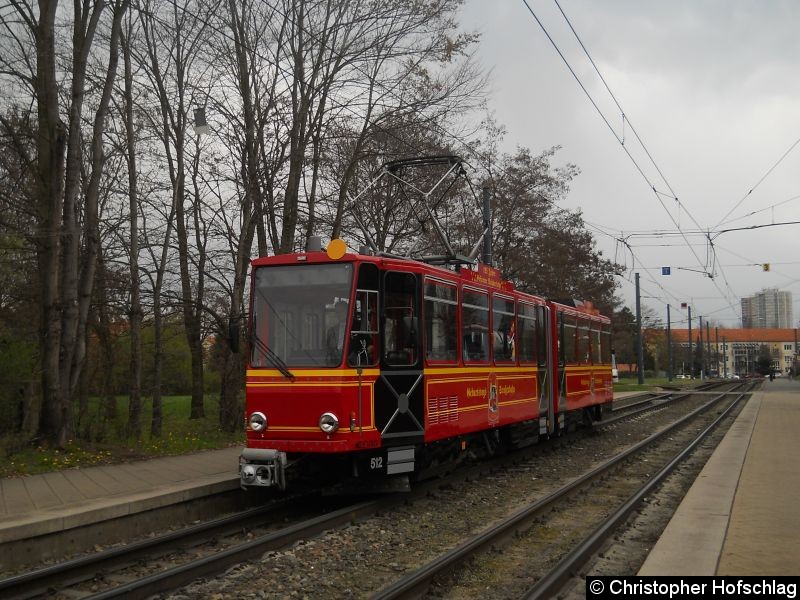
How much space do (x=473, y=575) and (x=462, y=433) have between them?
4466mm

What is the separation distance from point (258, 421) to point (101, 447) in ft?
17.0

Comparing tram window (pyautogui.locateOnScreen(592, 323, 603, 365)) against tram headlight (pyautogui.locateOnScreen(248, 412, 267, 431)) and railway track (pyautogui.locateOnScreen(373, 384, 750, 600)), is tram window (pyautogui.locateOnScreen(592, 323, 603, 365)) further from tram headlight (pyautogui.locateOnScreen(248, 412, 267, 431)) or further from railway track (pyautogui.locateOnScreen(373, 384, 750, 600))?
tram headlight (pyautogui.locateOnScreen(248, 412, 267, 431))

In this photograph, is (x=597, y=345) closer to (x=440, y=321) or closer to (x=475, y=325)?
(x=475, y=325)

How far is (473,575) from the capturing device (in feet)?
22.9

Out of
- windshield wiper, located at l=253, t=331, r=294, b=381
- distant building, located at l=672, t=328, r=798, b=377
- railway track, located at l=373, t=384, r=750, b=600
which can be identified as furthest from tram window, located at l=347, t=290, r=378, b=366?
distant building, located at l=672, t=328, r=798, b=377

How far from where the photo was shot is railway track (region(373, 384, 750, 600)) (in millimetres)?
6352

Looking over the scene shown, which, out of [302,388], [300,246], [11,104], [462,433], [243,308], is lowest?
[462,433]

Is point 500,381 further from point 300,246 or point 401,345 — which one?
point 300,246

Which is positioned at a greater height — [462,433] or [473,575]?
[462,433]

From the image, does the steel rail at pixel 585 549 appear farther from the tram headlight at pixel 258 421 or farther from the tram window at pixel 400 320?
the tram headlight at pixel 258 421

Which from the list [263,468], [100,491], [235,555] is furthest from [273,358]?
[235,555]

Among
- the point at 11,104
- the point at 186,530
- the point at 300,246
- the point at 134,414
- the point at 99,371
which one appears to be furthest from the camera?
the point at 300,246

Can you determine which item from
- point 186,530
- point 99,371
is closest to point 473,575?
point 186,530

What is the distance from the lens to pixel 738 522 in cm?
784
